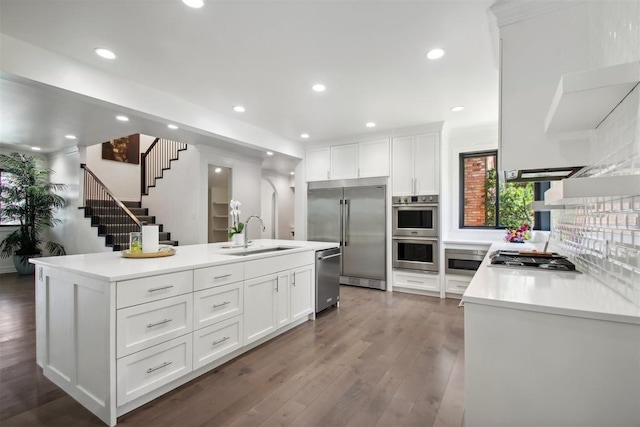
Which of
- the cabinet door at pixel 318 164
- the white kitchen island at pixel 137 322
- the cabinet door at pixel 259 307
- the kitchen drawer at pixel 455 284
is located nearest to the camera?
the white kitchen island at pixel 137 322

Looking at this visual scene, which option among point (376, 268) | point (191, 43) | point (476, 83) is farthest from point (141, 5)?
point (376, 268)

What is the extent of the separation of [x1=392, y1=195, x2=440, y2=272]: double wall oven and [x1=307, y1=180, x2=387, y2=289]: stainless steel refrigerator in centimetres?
21

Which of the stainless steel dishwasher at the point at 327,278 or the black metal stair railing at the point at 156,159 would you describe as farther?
the black metal stair railing at the point at 156,159

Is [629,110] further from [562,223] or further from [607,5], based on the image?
[562,223]

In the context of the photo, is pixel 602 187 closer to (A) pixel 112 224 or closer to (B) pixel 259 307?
(B) pixel 259 307

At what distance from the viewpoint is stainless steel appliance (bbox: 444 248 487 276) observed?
13.6 ft

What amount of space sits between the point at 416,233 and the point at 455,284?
90 cm

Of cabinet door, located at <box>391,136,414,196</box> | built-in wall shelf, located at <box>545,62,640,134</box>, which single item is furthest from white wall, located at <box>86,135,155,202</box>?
built-in wall shelf, located at <box>545,62,640,134</box>

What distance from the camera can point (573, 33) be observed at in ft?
Answer: 5.59

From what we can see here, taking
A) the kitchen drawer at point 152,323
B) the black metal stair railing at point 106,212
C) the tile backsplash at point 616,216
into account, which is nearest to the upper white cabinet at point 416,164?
the tile backsplash at point 616,216

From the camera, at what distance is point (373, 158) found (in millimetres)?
4906

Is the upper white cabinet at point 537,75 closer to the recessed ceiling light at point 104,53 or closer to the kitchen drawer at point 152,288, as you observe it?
the kitchen drawer at point 152,288

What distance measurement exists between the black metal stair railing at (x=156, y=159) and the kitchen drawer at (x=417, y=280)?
464cm

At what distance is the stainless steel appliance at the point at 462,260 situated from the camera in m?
4.14
